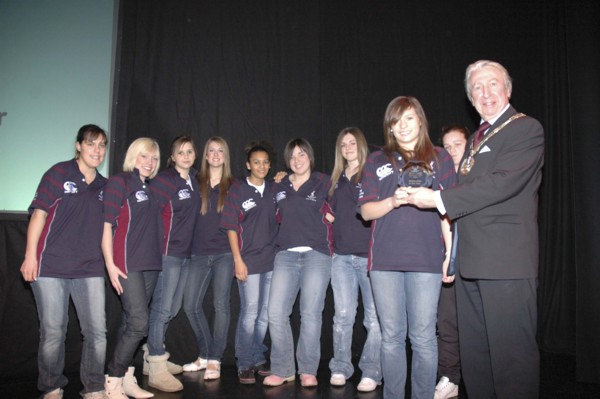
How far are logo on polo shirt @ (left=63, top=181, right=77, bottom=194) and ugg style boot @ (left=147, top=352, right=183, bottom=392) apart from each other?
4.09ft

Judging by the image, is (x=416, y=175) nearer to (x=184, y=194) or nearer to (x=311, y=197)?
(x=311, y=197)

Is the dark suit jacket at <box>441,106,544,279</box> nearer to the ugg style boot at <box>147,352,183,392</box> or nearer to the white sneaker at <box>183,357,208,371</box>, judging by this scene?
the ugg style boot at <box>147,352,183,392</box>

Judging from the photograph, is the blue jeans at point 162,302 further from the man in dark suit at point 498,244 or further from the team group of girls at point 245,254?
the man in dark suit at point 498,244

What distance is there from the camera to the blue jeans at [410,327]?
2262 mm

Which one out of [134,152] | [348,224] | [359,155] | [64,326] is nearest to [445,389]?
[348,224]

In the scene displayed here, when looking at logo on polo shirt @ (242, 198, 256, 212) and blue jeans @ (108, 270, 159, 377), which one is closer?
blue jeans @ (108, 270, 159, 377)

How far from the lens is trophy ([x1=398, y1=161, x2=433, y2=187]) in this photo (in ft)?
7.26

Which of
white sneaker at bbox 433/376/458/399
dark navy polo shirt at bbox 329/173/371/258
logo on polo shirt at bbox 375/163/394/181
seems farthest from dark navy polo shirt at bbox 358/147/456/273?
white sneaker at bbox 433/376/458/399

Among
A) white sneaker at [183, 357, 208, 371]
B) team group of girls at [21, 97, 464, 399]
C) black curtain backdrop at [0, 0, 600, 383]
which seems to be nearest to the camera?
team group of girls at [21, 97, 464, 399]

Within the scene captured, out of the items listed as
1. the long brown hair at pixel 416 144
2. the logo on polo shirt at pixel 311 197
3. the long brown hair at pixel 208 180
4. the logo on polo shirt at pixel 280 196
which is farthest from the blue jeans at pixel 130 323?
the long brown hair at pixel 416 144

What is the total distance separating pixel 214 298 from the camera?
3.68 metres

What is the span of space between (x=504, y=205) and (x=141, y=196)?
2.17m

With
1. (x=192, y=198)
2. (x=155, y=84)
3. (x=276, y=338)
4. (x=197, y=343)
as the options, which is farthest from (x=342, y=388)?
(x=155, y=84)

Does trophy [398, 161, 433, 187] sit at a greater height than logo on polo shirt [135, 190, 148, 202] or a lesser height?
greater
